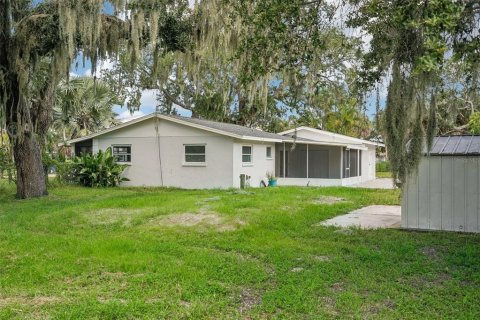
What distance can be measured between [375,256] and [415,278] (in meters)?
0.93

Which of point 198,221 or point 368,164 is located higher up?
point 368,164

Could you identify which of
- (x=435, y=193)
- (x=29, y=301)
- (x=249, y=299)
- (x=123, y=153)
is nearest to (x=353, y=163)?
(x=123, y=153)

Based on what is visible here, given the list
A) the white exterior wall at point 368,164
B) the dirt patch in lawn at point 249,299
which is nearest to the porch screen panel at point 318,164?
the white exterior wall at point 368,164

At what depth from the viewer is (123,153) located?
1878 centimetres

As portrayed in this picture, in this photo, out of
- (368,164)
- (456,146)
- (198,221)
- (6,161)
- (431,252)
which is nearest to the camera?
(431,252)

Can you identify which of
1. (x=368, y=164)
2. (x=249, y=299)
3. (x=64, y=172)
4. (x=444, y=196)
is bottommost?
(x=249, y=299)

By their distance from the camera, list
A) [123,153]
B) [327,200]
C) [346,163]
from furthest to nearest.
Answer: [346,163] < [123,153] < [327,200]

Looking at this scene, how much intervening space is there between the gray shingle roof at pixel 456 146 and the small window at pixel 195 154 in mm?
10271

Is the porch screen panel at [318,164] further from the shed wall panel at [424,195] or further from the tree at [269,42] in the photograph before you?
the shed wall panel at [424,195]

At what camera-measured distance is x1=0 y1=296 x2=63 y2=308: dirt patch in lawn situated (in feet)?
14.0

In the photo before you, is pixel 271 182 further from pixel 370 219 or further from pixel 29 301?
pixel 29 301

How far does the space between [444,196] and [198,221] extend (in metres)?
4.47

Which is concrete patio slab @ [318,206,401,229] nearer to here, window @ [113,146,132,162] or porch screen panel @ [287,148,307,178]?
porch screen panel @ [287,148,307,178]

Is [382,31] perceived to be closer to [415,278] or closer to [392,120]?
[392,120]
